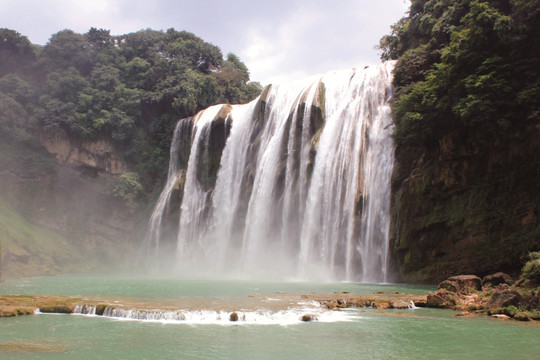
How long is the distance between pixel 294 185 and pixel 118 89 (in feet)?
86.3

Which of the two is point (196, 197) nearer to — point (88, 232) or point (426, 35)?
point (88, 232)

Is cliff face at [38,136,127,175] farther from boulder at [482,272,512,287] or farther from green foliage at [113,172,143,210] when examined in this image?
boulder at [482,272,512,287]

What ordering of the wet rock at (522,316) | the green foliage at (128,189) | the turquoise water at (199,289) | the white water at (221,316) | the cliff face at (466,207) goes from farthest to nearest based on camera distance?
the green foliage at (128,189)
the cliff face at (466,207)
the turquoise water at (199,289)
the white water at (221,316)
the wet rock at (522,316)

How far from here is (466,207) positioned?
69.4ft

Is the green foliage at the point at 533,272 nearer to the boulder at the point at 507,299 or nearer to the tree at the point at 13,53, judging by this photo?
the boulder at the point at 507,299

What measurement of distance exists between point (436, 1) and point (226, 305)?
21.0m

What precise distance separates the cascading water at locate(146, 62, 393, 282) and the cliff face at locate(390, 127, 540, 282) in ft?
4.88

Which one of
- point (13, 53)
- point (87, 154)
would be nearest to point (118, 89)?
point (87, 154)

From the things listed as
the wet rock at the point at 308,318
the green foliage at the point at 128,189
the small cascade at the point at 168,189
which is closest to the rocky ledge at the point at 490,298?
the wet rock at the point at 308,318

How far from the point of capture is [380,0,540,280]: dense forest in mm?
19688

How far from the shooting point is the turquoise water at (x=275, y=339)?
30.6 feet

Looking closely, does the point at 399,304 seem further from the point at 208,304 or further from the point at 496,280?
the point at 208,304

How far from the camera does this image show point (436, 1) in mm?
26891

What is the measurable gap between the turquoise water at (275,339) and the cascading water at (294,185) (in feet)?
39.6
